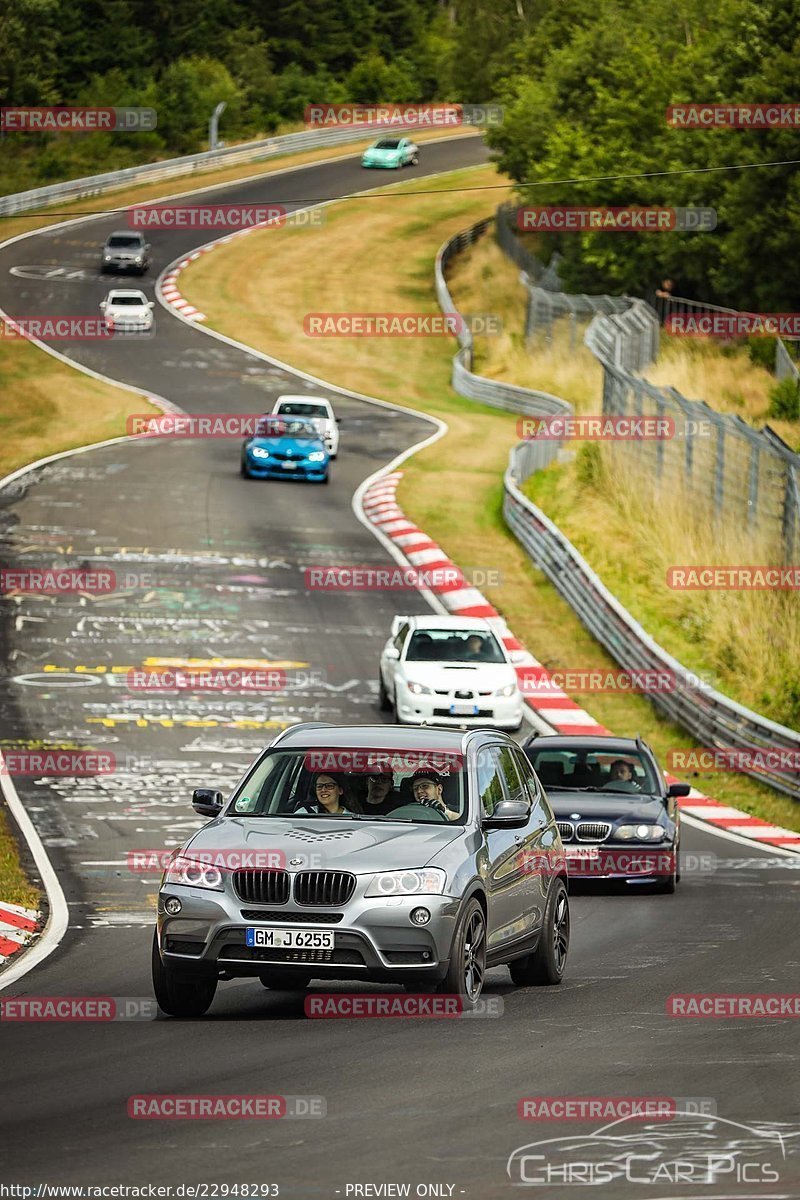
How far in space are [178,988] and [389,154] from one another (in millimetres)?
81293

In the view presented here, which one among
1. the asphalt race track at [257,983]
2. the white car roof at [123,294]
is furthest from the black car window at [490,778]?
the white car roof at [123,294]

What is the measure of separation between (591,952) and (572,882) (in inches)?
150

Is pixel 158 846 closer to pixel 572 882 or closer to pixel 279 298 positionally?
pixel 572 882

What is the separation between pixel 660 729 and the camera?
86.8 feet

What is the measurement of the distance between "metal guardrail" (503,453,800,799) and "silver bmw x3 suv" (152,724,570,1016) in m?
11.8

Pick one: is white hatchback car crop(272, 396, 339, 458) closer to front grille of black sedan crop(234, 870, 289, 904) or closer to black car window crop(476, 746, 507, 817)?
black car window crop(476, 746, 507, 817)

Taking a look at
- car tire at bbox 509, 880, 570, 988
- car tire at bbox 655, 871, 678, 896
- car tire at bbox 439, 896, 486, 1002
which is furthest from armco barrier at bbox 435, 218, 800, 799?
car tire at bbox 439, 896, 486, 1002

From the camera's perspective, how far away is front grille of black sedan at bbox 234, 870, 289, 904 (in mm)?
10367

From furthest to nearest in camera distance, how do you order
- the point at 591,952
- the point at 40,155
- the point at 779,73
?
the point at 40,155
the point at 779,73
the point at 591,952

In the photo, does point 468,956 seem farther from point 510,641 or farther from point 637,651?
point 510,641

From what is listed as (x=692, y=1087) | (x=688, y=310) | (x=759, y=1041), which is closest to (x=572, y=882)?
(x=759, y=1041)

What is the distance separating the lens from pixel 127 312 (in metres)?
59.2

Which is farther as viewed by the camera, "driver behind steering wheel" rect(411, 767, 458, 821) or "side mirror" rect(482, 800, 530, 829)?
"driver behind steering wheel" rect(411, 767, 458, 821)

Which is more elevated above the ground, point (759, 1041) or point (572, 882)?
point (759, 1041)
